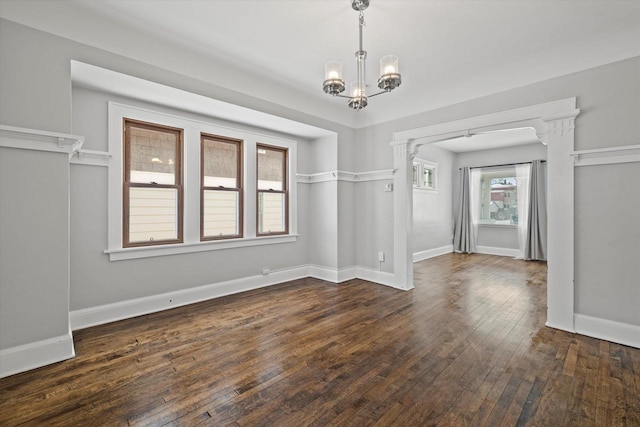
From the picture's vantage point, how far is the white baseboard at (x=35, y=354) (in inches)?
89.4

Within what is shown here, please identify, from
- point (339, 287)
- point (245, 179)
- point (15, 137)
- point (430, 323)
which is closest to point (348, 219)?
point (339, 287)

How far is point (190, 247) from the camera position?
3.94m

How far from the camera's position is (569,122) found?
312 centimetres

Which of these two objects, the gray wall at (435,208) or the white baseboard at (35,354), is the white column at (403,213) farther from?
the white baseboard at (35,354)

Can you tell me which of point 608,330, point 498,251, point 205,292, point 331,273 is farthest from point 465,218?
point 205,292

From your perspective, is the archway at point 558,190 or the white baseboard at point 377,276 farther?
the white baseboard at point 377,276

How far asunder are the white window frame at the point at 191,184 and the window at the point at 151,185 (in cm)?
10

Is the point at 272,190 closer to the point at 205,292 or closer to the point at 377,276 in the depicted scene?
the point at 205,292

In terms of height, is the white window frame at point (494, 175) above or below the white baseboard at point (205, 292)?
above

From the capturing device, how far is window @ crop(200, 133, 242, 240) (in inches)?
166

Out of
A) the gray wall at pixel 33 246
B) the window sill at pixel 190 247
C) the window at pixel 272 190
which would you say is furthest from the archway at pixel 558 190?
the gray wall at pixel 33 246

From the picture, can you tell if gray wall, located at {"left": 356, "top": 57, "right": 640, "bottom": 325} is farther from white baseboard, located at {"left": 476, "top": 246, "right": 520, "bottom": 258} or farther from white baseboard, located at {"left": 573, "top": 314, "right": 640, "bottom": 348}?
white baseboard, located at {"left": 476, "top": 246, "right": 520, "bottom": 258}

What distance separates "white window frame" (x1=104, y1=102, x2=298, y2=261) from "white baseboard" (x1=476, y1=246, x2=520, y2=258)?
5.86 m

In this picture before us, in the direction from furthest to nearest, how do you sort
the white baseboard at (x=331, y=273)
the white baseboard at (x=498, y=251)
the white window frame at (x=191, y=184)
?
the white baseboard at (x=498, y=251) → the white baseboard at (x=331, y=273) → the white window frame at (x=191, y=184)
